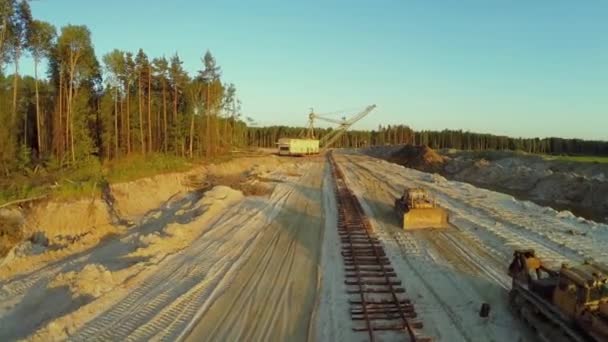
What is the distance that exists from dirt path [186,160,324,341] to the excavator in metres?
4.88

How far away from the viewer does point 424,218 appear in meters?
21.1

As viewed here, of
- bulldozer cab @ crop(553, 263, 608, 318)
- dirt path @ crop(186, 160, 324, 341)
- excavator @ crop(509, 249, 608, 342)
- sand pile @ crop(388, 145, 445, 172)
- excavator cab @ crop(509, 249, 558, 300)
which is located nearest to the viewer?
excavator @ crop(509, 249, 608, 342)

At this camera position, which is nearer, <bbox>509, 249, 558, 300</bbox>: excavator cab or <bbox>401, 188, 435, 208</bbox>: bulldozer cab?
<bbox>509, 249, 558, 300</bbox>: excavator cab

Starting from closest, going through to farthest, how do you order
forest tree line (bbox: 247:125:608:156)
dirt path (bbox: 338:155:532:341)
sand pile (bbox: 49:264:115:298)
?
dirt path (bbox: 338:155:532:341) < sand pile (bbox: 49:264:115:298) < forest tree line (bbox: 247:125:608:156)

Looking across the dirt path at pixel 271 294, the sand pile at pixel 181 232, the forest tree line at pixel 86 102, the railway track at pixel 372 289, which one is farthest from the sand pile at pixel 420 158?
the dirt path at pixel 271 294

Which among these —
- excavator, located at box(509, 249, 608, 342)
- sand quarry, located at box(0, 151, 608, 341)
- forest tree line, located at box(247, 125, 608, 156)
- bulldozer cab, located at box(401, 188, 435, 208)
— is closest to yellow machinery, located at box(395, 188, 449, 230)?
bulldozer cab, located at box(401, 188, 435, 208)

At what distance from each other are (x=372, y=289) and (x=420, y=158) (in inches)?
2681

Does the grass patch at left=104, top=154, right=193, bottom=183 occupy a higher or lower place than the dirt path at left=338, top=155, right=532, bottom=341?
higher

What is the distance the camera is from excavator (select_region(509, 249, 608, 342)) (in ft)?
28.1

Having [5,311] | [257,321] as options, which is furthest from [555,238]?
[5,311]

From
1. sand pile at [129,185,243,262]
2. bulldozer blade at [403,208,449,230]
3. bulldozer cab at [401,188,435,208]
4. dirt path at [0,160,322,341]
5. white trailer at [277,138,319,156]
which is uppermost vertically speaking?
white trailer at [277,138,319,156]

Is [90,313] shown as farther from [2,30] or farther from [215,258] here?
[2,30]

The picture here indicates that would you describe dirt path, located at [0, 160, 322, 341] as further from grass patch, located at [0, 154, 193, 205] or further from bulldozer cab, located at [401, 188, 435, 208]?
grass patch, located at [0, 154, 193, 205]

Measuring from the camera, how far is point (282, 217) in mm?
24312
